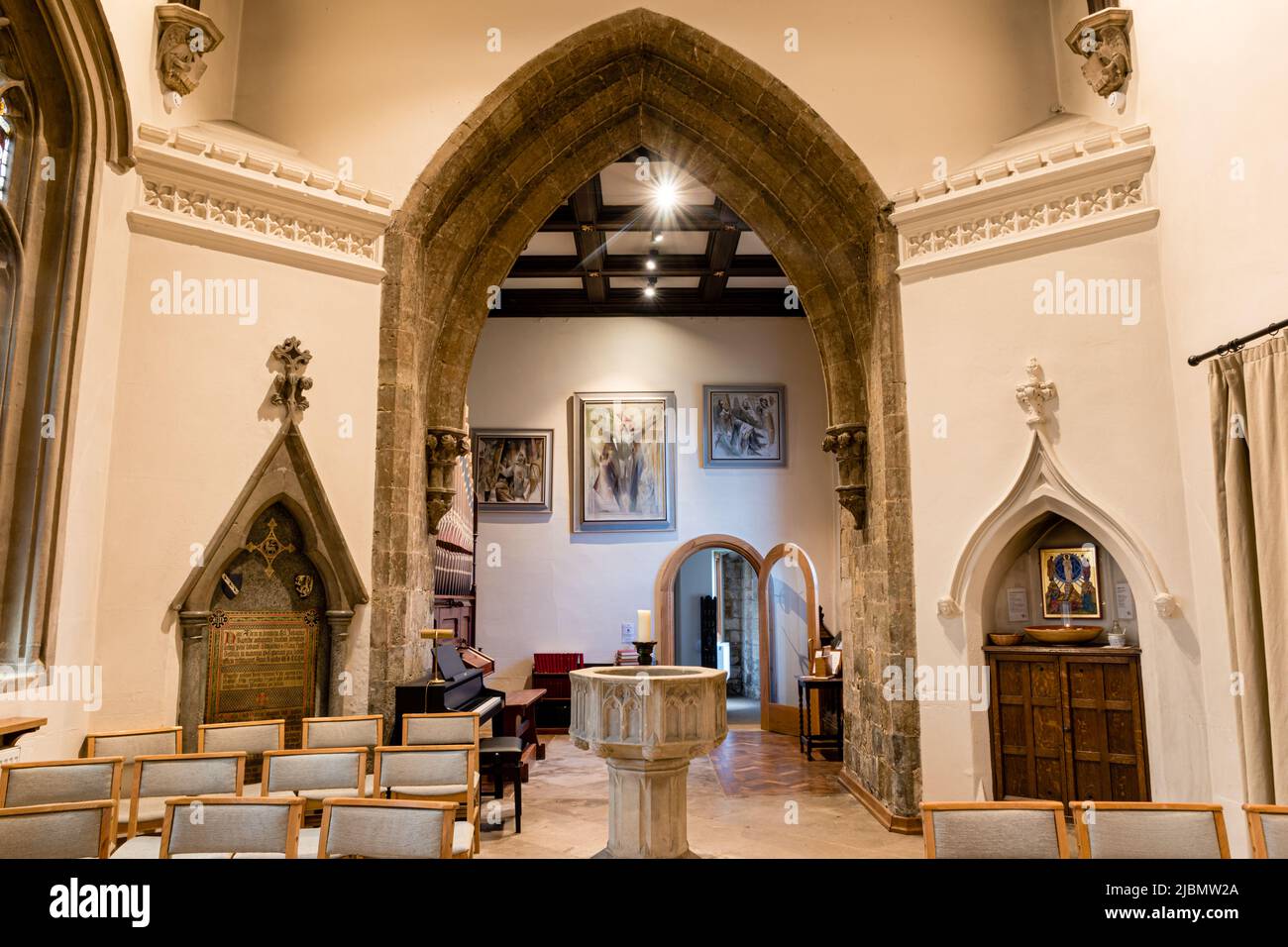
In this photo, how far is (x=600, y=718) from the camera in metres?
4.49

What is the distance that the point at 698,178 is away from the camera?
7734mm

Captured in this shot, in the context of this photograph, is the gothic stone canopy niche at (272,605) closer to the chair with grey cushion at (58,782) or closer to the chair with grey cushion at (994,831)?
the chair with grey cushion at (58,782)

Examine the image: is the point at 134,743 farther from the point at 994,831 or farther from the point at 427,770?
the point at 994,831

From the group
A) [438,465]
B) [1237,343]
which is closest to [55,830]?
[438,465]

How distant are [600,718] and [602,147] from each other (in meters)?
5.14

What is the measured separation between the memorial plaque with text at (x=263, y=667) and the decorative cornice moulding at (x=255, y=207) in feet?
8.18

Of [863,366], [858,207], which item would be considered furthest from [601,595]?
[858,207]

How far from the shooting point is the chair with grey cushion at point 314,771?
4082 mm

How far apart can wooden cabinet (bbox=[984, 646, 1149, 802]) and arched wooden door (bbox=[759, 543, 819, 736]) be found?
175 inches

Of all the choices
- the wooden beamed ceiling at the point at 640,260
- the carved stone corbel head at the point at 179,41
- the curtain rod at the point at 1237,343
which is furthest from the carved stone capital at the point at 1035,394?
the carved stone corbel head at the point at 179,41

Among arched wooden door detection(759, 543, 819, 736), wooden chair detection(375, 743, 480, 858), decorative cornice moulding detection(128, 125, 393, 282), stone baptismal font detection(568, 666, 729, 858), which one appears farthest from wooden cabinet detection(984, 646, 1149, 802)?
decorative cornice moulding detection(128, 125, 393, 282)
